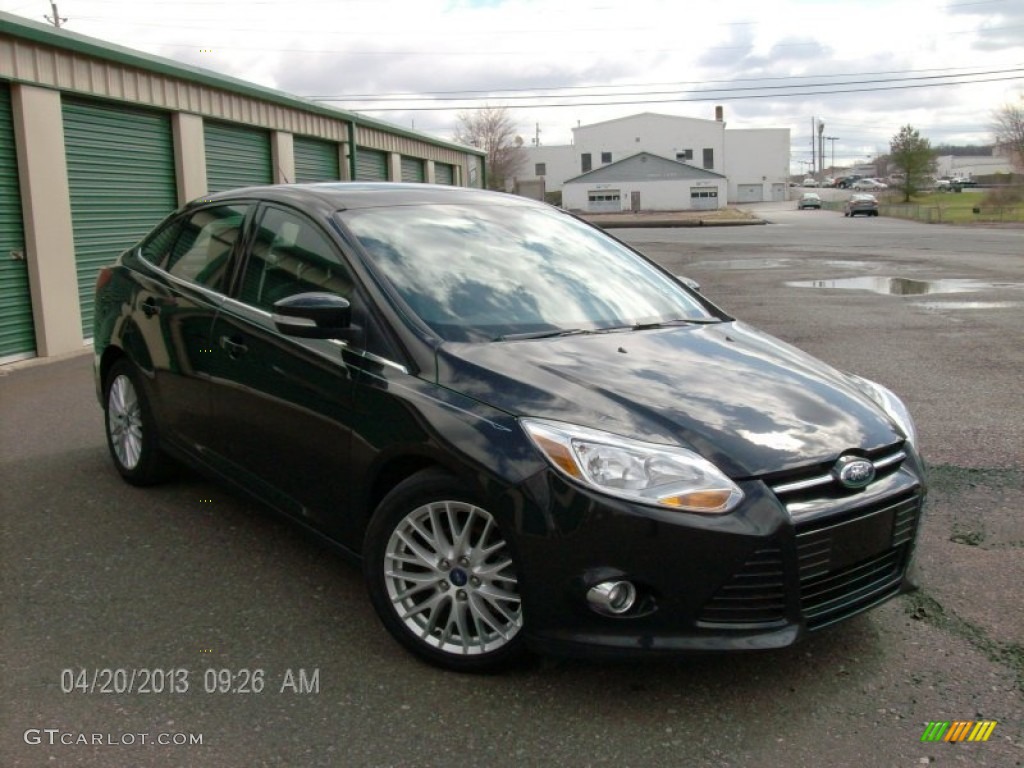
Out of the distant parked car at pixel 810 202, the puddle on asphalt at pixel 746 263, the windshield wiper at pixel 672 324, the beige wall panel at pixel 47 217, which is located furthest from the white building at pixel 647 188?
the windshield wiper at pixel 672 324

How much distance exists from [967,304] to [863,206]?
5246 cm

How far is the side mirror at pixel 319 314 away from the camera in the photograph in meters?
3.51

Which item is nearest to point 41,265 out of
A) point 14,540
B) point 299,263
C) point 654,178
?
point 14,540

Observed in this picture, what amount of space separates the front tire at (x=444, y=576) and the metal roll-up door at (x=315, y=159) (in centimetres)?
1451

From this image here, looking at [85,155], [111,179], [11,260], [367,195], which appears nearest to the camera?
[367,195]

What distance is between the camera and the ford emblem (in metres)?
3.01

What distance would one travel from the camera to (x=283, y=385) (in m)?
3.83

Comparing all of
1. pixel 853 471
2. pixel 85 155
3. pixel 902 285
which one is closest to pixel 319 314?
pixel 853 471

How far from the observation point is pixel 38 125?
33.6 feet

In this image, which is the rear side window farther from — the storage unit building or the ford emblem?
the storage unit building

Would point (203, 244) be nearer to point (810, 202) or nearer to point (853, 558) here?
point (853, 558)

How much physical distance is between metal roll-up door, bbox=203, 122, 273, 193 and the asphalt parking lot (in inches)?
380

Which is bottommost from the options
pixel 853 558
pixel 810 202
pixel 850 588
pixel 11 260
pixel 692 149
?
pixel 850 588

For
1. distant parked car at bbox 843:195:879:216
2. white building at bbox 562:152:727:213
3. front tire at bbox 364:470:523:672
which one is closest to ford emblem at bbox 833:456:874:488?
front tire at bbox 364:470:523:672
